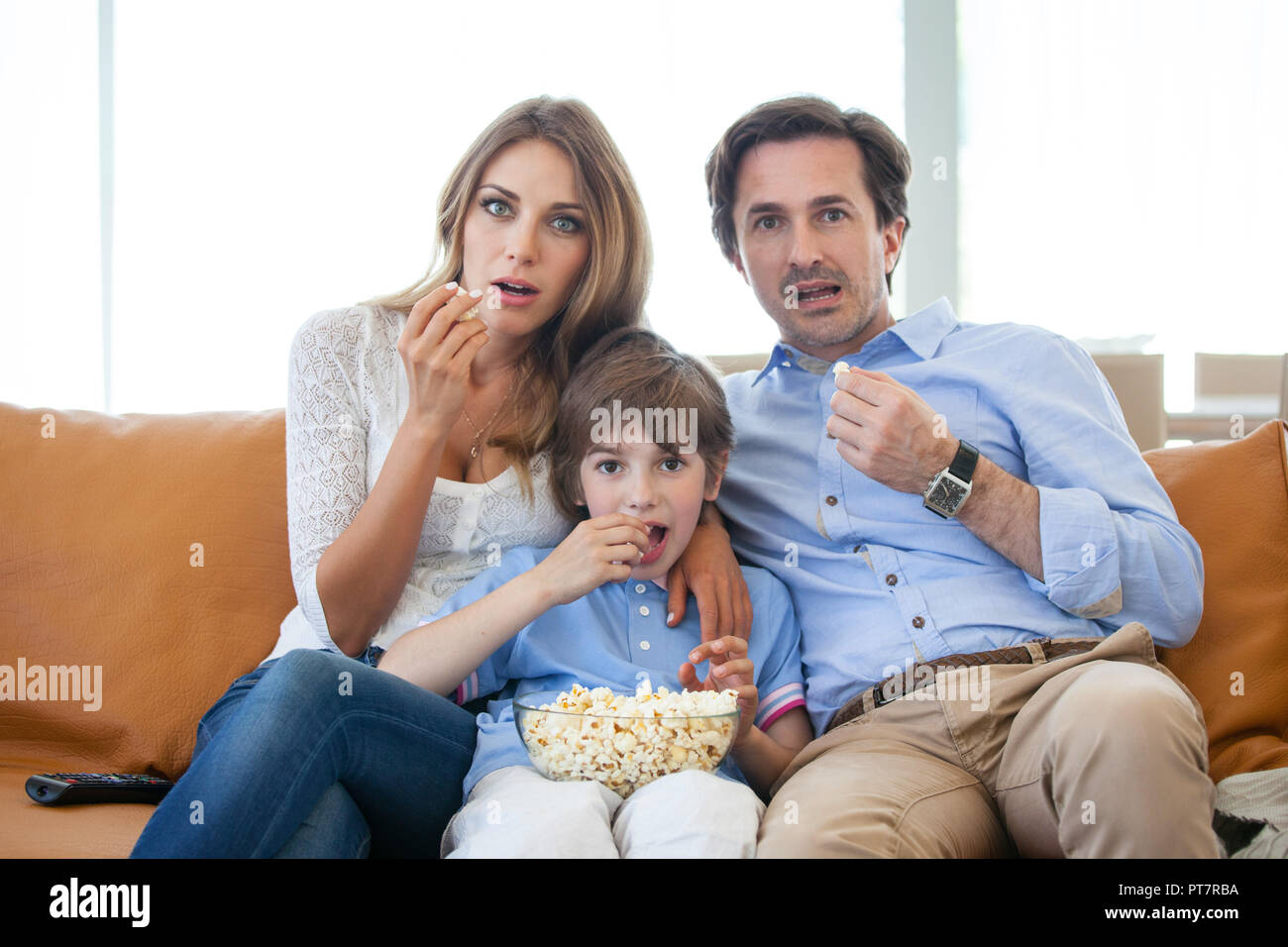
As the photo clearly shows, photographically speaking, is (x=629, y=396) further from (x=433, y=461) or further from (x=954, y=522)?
(x=954, y=522)

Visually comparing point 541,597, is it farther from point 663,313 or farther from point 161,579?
point 663,313

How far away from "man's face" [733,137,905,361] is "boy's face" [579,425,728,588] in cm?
36

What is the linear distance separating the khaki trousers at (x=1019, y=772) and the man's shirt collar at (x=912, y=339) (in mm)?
550

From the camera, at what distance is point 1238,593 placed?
4.91 feet

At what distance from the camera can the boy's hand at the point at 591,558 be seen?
1.27m

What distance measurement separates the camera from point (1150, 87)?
3756 millimetres

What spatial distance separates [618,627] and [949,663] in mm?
442

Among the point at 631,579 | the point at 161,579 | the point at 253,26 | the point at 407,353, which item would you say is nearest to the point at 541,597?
the point at 631,579

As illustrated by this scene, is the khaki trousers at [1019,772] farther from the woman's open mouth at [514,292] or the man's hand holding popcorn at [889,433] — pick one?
the woman's open mouth at [514,292]

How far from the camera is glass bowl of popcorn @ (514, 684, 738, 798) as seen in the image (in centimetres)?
109

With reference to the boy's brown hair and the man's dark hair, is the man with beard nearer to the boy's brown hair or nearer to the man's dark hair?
the man's dark hair

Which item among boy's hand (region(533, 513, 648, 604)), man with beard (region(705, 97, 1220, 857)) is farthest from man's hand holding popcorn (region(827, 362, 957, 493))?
boy's hand (region(533, 513, 648, 604))

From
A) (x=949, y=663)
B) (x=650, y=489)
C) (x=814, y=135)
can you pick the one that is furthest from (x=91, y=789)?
(x=814, y=135)

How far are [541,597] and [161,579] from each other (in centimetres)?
68
